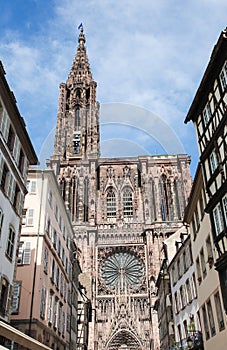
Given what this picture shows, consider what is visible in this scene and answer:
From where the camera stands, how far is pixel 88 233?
51031 mm

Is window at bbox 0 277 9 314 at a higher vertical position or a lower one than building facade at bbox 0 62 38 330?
lower

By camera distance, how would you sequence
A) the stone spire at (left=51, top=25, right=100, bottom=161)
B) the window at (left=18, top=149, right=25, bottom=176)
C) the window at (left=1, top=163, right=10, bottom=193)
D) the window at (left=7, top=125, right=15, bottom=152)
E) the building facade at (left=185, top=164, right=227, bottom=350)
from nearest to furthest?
1. the building facade at (left=185, top=164, right=227, bottom=350)
2. the window at (left=1, top=163, right=10, bottom=193)
3. the window at (left=7, top=125, right=15, bottom=152)
4. the window at (left=18, top=149, right=25, bottom=176)
5. the stone spire at (left=51, top=25, right=100, bottom=161)

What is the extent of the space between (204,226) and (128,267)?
33.8 meters

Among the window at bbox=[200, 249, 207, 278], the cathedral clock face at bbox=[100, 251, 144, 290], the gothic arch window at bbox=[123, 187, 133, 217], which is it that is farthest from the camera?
the gothic arch window at bbox=[123, 187, 133, 217]

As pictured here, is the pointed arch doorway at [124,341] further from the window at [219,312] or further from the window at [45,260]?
the window at [219,312]

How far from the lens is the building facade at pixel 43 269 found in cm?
2017

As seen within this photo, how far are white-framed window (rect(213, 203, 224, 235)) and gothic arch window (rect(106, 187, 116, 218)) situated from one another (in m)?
40.1

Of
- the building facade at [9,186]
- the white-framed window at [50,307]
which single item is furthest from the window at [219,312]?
the white-framed window at [50,307]

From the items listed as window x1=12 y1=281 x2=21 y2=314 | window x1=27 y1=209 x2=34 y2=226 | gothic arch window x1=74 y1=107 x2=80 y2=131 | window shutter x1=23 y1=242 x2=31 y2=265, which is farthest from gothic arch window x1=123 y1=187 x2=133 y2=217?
window x1=12 y1=281 x2=21 y2=314

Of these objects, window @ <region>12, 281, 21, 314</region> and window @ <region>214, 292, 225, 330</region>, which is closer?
window @ <region>214, 292, 225, 330</region>

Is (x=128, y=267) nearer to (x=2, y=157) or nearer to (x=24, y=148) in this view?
(x=24, y=148)

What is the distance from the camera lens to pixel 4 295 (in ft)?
52.0

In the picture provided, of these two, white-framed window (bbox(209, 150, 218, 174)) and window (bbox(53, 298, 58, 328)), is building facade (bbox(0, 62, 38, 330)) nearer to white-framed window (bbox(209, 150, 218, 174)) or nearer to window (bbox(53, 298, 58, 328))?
white-framed window (bbox(209, 150, 218, 174))

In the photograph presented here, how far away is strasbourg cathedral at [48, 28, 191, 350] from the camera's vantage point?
46.0 metres
